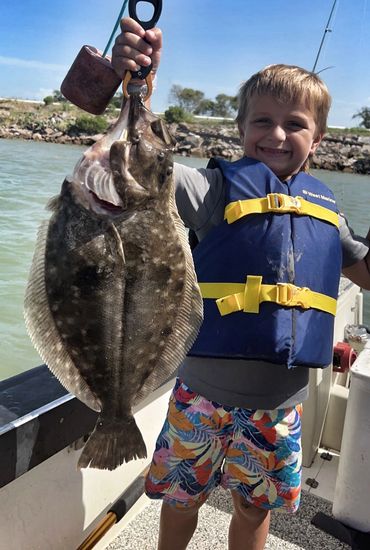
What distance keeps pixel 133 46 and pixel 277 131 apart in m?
0.79

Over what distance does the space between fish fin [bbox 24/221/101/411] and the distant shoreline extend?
144 ft

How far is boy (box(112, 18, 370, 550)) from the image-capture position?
2049 millimetres

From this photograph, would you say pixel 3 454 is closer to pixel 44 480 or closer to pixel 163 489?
pixel 44 480

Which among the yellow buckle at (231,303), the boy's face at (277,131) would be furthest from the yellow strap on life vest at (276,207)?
the yellow buckle at (231,303)

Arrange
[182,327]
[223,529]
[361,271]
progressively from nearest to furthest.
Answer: [182,327]
[361,271]
[223,529]

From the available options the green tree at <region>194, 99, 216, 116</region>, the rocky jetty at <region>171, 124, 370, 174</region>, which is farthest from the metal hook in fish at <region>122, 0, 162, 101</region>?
the green tree at <region>194, 99, 216, 116</region>

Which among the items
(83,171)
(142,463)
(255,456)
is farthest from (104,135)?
(142,463)

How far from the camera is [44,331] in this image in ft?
5.20

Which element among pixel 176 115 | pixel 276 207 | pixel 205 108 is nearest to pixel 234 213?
pixel 276 207

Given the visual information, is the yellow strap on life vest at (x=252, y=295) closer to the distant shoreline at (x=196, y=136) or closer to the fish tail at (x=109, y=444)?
the fish tail at (x=109, y=444)

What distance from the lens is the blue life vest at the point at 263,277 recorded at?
2.03 metres

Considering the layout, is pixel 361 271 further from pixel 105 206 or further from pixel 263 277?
pixel 105 206

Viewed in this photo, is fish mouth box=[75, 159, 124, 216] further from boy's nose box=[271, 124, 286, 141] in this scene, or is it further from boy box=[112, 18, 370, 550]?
boy's nose box=[271, 124, 286, 141]

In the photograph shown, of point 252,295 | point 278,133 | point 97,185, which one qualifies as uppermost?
point 278,133
